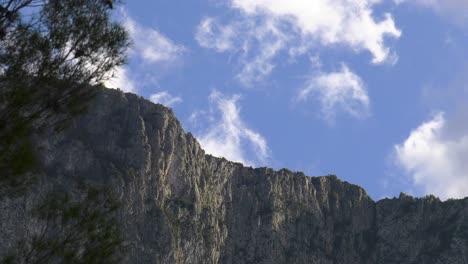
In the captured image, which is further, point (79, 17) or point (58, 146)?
Result: point (58, 146)

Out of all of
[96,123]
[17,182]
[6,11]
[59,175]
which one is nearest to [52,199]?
[17,182]

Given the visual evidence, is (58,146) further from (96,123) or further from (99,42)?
(99,42)

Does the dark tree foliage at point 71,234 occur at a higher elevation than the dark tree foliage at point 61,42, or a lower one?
lower

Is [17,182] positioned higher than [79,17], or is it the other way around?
[79,17]

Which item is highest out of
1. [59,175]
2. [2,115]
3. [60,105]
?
[59,175]

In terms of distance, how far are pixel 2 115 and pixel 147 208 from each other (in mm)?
163615

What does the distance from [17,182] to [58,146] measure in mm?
162041

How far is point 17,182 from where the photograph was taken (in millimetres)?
25203

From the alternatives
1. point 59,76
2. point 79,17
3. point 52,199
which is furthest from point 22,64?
point 52,199

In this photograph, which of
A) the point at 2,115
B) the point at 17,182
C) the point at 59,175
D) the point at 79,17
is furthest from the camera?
the point at 59,175

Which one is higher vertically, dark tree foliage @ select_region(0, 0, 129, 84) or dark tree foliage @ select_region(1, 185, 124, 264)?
dark tree foliage @ select_region(0, 0, 129, 84)

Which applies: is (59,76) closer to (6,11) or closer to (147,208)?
(6,11)

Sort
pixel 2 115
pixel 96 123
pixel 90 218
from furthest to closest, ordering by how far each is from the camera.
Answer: pixel 96 123 < pixel 90 218 < pixel 2 115

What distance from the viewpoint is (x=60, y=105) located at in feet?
84.3
